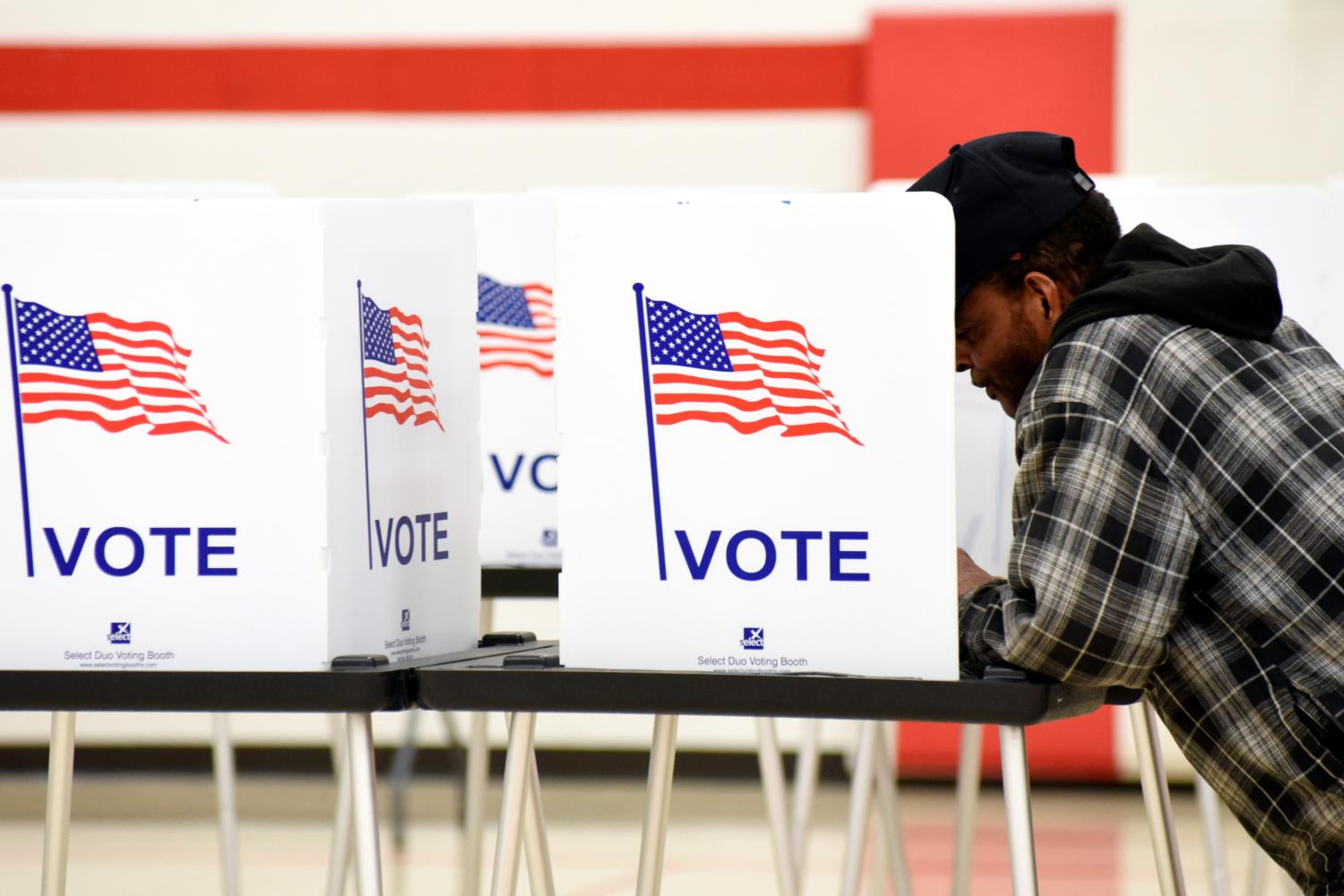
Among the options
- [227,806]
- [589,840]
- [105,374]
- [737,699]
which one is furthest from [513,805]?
[589,840]

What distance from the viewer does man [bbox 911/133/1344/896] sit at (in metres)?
1.43

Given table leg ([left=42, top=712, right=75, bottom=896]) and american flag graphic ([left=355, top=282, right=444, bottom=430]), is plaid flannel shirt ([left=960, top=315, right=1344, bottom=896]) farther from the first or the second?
table leg ([left=42, top=712, right=75, bottom=896])

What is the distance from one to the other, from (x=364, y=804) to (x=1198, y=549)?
0.80 metres

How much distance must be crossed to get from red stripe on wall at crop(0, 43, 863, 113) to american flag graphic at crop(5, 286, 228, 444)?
329cm

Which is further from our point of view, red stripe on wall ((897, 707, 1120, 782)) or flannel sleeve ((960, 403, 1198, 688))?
red stripe on wall ((897, 707, 1120, 782))

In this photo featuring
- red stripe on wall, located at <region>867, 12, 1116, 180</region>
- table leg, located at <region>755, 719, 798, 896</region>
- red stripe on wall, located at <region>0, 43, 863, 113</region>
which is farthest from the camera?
red stripe on wall, located at <region>0, 43, 863, 113</region>

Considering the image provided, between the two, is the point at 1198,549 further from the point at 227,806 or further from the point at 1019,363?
the point at 227,806

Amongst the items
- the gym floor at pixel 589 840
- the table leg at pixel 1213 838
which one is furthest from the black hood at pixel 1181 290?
the gym floor at pixel 589 840

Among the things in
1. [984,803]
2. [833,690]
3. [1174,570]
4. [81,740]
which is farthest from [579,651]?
[81,740]

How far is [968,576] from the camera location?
1.60 meters

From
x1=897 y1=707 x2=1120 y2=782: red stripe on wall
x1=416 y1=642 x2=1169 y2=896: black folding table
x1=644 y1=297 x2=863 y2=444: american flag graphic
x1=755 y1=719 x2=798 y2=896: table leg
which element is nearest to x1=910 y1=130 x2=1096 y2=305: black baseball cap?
x1=644 y1=297 x2=863 y2=444: american flag graphic

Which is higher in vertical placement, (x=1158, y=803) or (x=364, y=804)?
(x=364, y=804)

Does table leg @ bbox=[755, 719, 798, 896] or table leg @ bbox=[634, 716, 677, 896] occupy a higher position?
table leg @ bbox=[634, 716, 677, 896]

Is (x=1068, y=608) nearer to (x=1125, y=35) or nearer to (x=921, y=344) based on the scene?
(x=921, y=344)
